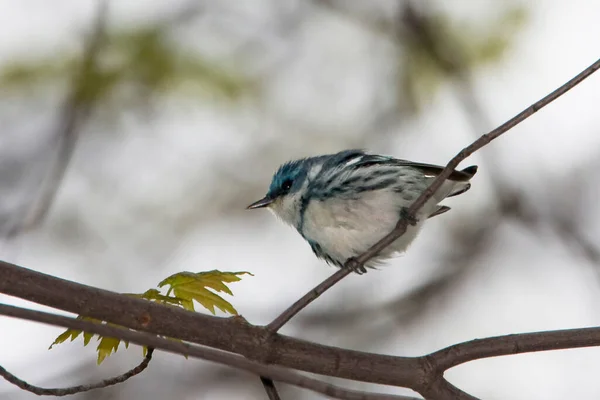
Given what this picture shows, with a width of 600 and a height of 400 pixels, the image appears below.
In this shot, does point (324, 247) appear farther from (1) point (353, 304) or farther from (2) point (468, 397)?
(1) point (353, 304)

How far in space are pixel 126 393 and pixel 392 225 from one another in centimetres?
305

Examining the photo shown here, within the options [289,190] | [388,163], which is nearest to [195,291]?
[289,190]

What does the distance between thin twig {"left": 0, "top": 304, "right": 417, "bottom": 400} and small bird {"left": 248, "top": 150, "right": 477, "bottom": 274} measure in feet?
5.19

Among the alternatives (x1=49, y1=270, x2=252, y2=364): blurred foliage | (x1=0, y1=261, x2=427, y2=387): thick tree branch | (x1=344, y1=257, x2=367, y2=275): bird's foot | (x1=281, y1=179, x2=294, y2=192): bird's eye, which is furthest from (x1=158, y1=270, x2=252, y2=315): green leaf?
(x1=281, y1=179, x2=294, y2=192): bird's eye

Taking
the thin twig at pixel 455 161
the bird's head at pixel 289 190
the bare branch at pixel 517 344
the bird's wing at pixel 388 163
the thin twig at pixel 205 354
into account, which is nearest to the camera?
the thin twig at pixel 205 354

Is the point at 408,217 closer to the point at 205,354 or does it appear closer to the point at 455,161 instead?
the point at 455,161

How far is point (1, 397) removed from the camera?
17.2 ft

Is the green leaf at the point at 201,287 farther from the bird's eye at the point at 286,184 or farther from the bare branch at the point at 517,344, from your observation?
the bird's eye at the point at 286,184

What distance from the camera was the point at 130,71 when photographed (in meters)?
5.91

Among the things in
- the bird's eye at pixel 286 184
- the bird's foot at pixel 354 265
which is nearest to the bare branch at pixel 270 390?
the bird's foot at pixel 354 265

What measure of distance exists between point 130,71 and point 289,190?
9.07 feet

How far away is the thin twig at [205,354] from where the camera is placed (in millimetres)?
1678

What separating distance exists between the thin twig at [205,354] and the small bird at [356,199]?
1.58 m

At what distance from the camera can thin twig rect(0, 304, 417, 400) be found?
1.68 metres
